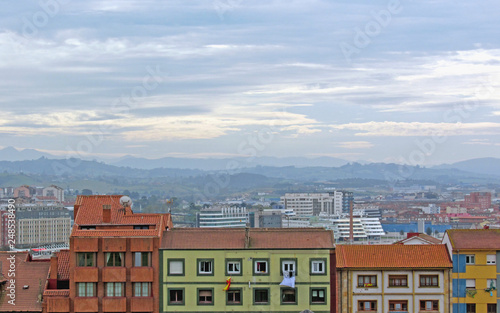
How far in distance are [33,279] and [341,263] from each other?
19.1 metres

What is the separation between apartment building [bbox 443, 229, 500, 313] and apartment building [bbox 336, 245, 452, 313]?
25.6 inches

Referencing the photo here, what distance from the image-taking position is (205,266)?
4741 cm

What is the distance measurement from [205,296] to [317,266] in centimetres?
701

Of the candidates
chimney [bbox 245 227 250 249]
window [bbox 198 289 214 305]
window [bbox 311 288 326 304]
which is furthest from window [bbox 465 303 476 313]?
window [bbox 198 289 214 305]

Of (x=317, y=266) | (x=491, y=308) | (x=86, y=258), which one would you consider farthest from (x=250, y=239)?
(x=491, y=308)

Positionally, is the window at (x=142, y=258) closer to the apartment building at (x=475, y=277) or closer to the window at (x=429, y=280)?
the window at (x=429, y=280)

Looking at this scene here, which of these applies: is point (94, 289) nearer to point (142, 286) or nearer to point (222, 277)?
point (142, 286)

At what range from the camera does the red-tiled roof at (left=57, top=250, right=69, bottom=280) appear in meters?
48.8

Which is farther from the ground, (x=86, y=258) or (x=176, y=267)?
(x=86, y=258)

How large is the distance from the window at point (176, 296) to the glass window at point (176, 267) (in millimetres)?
1072

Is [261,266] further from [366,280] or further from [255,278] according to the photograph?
[366,280]

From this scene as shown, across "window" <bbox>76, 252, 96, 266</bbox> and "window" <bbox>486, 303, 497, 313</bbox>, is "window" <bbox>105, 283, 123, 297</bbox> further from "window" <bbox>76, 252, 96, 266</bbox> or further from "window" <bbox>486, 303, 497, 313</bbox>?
"window" <bbox>486, 303, 497, 313</bbox>

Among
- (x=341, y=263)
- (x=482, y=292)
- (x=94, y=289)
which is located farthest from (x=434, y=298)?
(x=94, y=289)

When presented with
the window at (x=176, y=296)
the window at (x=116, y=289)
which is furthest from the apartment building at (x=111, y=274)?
the window at (x=176, y=296)
